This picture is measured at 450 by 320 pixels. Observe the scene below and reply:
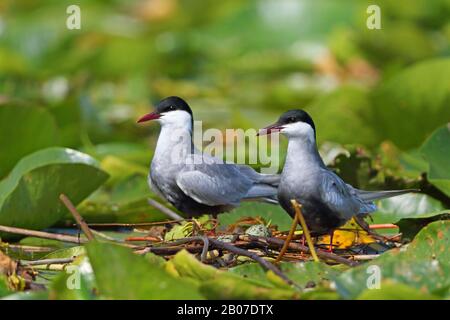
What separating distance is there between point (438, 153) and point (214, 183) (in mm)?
1041

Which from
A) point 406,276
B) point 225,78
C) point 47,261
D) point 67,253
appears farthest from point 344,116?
point 225,78

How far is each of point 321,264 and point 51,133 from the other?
2165mm

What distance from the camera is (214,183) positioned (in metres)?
4.09

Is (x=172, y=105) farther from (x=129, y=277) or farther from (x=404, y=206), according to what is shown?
(x=129, y=277)

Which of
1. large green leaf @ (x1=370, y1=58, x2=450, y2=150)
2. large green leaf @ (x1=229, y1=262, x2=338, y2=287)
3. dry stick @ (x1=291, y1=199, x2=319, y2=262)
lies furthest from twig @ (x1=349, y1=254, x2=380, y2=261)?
large green leaf @ (x1=370, y1=58, x2=450, y2=150)

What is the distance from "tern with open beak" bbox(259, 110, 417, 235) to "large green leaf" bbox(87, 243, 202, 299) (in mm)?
758

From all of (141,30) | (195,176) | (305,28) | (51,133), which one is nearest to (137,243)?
(195,176)

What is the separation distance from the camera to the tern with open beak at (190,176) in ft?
13.4

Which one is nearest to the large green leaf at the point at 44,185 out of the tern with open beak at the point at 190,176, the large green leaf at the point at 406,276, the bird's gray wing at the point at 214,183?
the tern with open beak at the point at 190,176

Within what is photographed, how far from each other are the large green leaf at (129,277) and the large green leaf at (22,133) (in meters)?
2.15

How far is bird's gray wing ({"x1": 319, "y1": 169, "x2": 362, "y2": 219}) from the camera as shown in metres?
3.67

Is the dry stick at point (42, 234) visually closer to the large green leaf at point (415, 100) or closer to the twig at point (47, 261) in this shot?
the twig at point (47, 261)

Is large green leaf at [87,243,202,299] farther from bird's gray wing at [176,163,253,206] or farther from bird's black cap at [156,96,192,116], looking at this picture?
bird's black cap at [156,96,192,116]
